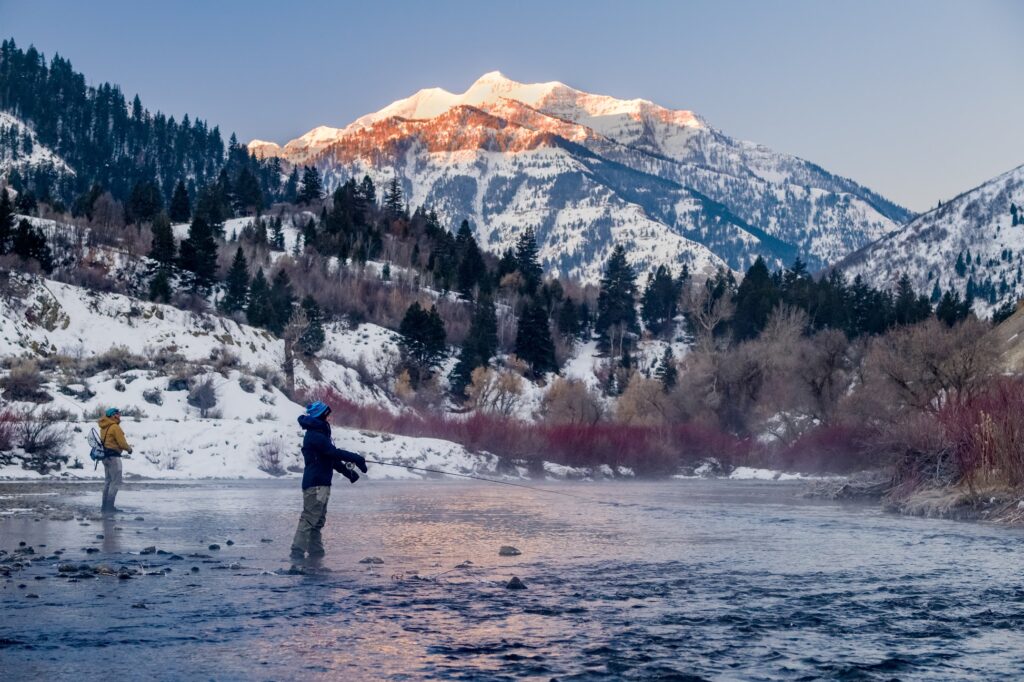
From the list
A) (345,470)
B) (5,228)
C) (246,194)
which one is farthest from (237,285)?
(345,470)

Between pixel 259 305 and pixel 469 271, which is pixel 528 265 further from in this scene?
pixel 259 305

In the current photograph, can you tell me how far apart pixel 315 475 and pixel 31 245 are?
53.2 metres

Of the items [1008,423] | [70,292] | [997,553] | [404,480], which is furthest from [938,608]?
[70,292]

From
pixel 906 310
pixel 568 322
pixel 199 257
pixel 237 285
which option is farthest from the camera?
pixel 568 322

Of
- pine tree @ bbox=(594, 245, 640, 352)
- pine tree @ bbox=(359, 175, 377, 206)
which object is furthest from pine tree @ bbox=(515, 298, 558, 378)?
pine tree @ bbox=(359, 175, 377, 206)

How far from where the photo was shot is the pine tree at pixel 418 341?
85294 millimetres

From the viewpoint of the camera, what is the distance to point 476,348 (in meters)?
90.5

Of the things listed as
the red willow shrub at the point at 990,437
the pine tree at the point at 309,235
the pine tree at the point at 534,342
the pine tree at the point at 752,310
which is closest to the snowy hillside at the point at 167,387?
the red willow shrub at the point at 990,437

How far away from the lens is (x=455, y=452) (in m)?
44.4

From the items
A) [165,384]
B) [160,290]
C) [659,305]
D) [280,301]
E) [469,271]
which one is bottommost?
[165,384]

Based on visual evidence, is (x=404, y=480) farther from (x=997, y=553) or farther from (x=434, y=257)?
(x=434, y=257)

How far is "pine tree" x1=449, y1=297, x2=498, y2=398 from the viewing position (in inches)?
3482

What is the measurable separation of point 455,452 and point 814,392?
29.0 m

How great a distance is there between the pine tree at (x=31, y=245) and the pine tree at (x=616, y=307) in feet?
215
